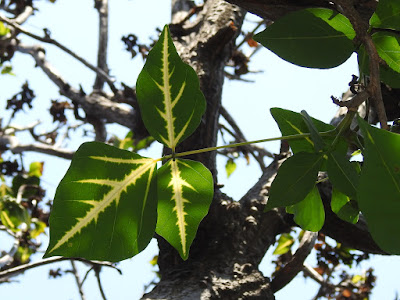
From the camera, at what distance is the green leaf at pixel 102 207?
55cm

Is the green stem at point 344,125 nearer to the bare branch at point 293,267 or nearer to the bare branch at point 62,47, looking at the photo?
the bare branch at point 293,267

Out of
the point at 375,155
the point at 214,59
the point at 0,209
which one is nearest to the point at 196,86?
the point at 375,155

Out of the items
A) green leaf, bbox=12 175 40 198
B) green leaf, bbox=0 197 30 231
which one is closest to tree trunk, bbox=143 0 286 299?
green leaf, bbox=0 197 30 231

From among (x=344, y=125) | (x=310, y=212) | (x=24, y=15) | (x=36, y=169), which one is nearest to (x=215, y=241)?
(x=310, y=212)

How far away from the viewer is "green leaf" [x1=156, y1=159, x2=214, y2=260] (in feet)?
1.96

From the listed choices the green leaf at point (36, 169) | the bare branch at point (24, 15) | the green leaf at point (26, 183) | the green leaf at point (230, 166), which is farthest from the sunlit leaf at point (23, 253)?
the bare branch at point (24, 15)

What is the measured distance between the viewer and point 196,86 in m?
0.57

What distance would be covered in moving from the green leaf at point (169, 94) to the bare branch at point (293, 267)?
2.44 ft

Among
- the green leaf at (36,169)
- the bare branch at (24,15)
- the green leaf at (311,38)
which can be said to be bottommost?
the green leaf at (311,38)

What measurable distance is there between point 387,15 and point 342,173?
183 millimetres

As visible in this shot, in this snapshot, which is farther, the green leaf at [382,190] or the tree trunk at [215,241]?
the tree trunk at [215,241]

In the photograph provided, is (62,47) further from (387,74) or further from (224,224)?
(387,74)

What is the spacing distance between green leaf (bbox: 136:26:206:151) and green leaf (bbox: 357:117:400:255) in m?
0.21

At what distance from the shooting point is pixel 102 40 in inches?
108
